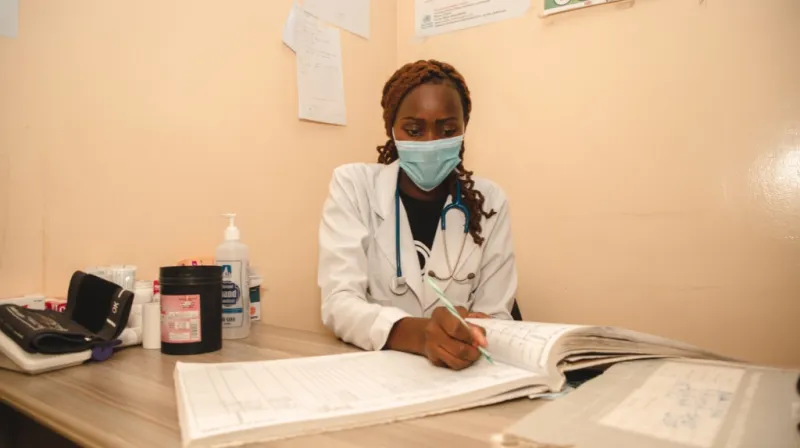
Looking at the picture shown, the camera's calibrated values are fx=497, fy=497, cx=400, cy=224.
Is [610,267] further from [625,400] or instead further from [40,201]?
[40,201]

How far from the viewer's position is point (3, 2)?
0.87 metres

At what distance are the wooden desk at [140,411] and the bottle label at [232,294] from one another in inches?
4.4

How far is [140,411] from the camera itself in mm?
511

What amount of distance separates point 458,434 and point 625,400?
7.3 inches

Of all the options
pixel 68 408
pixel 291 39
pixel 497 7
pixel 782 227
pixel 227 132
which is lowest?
pixel 68 408

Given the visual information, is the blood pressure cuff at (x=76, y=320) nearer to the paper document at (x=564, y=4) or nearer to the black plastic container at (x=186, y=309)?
the black plastic container at (x=186, y=309)

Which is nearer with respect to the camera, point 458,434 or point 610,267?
point 458,434

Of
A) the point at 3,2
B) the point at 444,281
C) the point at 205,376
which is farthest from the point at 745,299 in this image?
the point at 3,2

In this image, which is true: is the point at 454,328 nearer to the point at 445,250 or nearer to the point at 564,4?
the point at 445,250

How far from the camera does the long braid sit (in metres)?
1.13

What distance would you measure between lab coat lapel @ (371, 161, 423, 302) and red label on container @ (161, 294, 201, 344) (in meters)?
0.45

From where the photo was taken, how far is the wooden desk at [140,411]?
431 mm

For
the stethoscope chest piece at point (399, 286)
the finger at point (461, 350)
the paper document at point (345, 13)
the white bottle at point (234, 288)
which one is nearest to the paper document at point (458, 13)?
the paper document at point (345, 13)

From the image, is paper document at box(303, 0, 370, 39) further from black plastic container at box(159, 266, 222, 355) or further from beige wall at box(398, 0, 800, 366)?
black plastic container at box(159, 266, 222, 355)
